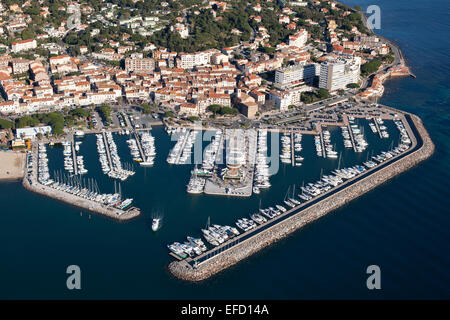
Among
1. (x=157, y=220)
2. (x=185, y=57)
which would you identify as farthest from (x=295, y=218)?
(x=185, y=57)

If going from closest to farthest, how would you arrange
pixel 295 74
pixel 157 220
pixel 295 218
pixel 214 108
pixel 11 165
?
1. pixel 157 220
2. pixel 295 218
3. pixel 11 165
4. pixel 214 108
5. pixel 295 74

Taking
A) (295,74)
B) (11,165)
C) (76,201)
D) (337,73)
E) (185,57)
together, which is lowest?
(76,201)

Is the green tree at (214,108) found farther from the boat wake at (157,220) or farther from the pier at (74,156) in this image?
the boat wake at (157,220)

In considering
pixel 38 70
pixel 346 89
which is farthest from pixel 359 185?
pixel 38 70

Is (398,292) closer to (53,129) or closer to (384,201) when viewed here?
(384,201)

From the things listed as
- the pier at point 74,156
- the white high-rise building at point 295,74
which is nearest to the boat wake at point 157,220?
the pier at point 74,156

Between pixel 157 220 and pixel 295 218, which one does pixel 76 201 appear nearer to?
pixel 157 220

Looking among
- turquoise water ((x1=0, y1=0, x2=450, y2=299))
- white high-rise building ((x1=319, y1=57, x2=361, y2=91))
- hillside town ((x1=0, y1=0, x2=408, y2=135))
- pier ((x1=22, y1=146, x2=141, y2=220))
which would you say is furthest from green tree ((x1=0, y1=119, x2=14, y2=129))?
white high-rise building ((x1=319, y1=57, x2=361, y2=91))
